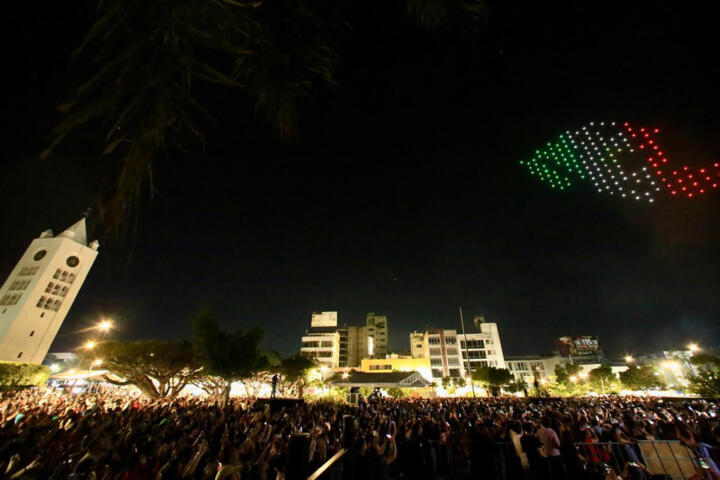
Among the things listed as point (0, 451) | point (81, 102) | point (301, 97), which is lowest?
point (0, 451)

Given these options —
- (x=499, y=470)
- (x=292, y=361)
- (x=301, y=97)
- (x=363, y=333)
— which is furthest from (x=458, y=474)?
(x=363, y=333)

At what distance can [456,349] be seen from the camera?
271ft

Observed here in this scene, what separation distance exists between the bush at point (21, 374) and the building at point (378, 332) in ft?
261

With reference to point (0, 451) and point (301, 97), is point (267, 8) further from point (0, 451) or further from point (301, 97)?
point (0, 451)

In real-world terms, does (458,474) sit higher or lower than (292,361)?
lower

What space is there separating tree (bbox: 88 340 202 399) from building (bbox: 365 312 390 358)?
7843 cm

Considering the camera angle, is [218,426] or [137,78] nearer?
[137,78]

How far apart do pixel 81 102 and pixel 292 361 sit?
43.9 m

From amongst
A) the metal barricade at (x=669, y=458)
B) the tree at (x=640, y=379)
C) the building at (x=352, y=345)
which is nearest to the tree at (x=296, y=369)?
the metal barricade at (x=669, y=458)

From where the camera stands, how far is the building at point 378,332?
101m

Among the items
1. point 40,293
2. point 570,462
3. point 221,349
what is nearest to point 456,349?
point 221,349

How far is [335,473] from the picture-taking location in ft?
13.4

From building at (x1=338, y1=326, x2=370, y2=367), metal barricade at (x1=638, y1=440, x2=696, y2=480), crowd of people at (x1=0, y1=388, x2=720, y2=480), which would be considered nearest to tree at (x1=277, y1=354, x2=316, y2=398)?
crowd of people at (x1=0, y1=388, x2=720, y2=480)

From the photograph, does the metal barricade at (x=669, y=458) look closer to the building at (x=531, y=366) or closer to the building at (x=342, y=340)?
the building at (x=342, y=340)
